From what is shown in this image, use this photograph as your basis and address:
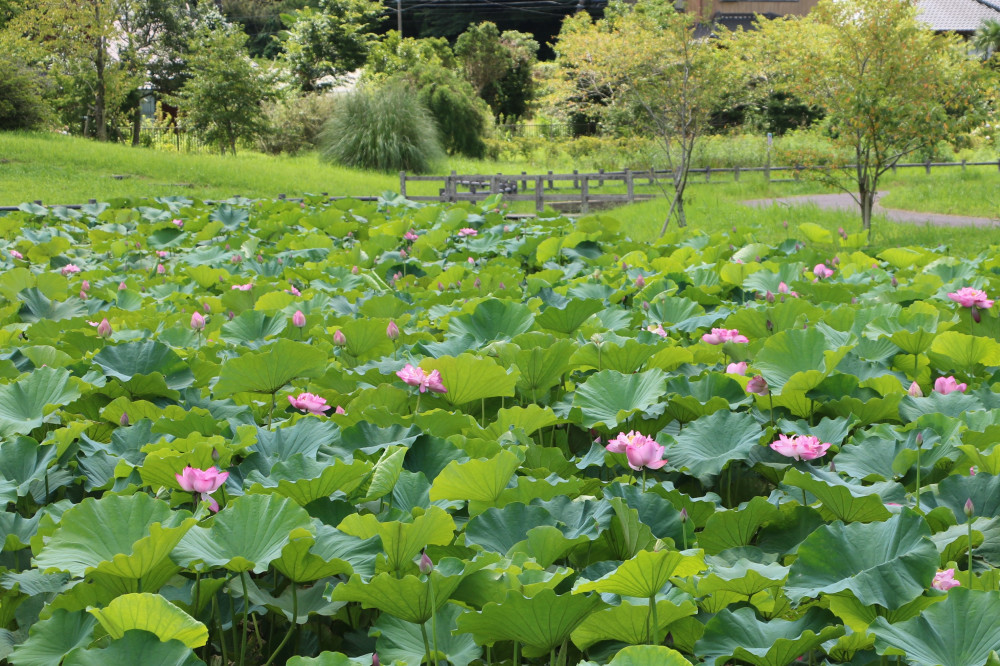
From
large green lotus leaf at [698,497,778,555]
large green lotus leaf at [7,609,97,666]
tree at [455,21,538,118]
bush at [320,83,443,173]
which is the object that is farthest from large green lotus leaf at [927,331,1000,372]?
tree at [455,21,538,118]

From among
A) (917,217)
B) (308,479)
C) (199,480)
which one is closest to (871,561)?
(308,479)

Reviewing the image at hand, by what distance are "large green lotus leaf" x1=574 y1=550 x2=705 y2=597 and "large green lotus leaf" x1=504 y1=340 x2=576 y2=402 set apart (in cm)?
88

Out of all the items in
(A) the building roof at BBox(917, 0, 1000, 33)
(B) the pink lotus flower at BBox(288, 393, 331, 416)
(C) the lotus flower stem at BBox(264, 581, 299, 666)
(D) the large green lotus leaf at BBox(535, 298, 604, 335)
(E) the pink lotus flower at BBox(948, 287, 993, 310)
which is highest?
(A) the building roof at BBox(917, 0, 1000, 33)

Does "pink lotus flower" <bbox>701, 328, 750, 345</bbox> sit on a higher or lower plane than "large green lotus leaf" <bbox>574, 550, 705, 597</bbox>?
higher

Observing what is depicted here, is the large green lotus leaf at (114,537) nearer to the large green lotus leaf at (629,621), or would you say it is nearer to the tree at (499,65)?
the large green lotus leaf at (629,621)

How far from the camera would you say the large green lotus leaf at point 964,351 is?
1.93 metres

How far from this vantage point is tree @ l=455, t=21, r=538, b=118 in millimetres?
32469

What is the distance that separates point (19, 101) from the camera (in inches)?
733

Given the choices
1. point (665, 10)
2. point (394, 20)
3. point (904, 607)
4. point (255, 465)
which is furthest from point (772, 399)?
point (394, 20)

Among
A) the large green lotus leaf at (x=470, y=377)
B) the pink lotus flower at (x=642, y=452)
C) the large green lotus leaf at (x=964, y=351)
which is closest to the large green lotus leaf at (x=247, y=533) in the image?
the pink lotus flower at (x=642, y=452)

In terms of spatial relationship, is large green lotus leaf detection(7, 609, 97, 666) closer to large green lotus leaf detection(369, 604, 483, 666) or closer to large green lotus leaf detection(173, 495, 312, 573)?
large green lotus leaf detection(173, 495, 312, 573)

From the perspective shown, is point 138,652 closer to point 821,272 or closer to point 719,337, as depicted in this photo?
point 719,337

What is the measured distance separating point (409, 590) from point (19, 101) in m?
20.9

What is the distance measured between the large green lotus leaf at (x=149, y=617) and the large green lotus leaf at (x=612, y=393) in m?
0.92
